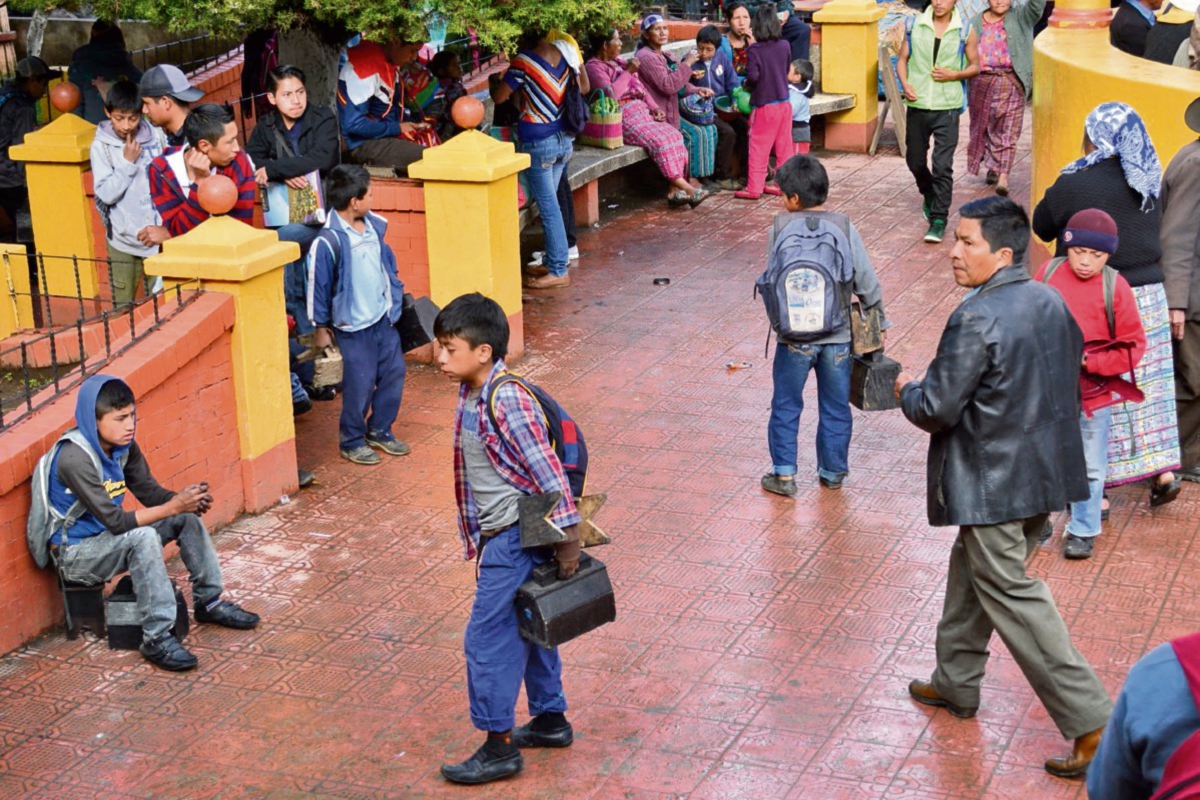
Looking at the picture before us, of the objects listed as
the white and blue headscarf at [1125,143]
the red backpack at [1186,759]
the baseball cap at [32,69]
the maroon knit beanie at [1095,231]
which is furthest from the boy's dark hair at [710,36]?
the red backpack at [1186,759]

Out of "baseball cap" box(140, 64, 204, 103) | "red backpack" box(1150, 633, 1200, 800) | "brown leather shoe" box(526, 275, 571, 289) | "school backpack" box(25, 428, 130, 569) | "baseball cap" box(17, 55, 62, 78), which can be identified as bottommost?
"brown leather shoe" box(526, 275, 571, 289)

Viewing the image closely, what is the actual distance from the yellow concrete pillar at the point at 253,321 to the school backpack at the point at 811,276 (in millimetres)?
2449

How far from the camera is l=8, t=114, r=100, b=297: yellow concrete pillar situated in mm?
10570

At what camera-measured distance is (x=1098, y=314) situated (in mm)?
6793

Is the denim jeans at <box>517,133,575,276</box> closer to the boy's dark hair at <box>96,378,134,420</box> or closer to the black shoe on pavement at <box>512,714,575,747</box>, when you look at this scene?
the boy's dark hair at <box>96,378,134,420</box>

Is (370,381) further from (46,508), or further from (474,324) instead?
(474,324)

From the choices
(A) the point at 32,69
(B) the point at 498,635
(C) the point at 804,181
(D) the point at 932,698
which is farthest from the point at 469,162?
(D) the point at 932,698

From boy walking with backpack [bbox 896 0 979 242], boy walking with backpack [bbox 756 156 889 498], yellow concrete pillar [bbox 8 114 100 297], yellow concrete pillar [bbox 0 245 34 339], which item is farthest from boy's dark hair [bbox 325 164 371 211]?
boy walking with backpack [bbox 896 0 979 242]

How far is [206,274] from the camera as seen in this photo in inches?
308

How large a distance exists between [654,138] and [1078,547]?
741 centimetres

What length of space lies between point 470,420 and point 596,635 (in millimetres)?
1565

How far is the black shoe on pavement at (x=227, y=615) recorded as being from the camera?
6.75m

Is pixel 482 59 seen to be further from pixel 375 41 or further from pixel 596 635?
pixel 596 635

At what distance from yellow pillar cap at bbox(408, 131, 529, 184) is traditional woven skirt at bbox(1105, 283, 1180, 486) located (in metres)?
3.97
